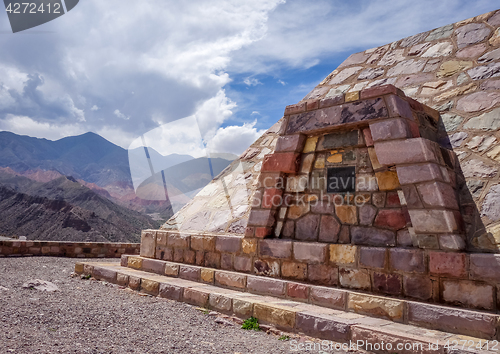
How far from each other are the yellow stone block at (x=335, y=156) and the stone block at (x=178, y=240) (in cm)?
240

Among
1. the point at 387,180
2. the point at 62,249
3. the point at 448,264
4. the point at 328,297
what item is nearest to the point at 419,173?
the point at 387,180

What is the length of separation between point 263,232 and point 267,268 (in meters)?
0.43

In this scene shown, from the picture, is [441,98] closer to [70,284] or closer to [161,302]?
[161,302]

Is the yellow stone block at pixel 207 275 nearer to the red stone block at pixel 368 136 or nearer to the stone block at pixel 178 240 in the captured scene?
the stone block at pixel 178 240

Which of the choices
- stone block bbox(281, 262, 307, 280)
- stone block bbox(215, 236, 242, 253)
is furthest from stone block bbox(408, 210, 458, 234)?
stone block bbox(215, 236, 242, 253)

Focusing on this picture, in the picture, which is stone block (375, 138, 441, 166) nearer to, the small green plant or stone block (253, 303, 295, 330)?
stone block (253, 303, 295, 330)

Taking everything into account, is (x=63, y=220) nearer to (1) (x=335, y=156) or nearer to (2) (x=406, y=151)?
(1) (x=335, y=156)

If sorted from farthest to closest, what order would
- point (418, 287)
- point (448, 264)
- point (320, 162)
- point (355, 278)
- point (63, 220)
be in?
point (63, 220)
point (320, 162)
point (355, 278)
point (418, 287)
point (448, 264)

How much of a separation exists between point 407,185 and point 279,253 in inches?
62.3

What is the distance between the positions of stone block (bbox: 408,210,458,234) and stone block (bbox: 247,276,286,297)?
1.52m

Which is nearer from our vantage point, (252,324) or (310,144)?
(252,324)

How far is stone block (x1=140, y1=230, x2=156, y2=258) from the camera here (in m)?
5.72

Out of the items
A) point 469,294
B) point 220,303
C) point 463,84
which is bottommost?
point 220,303

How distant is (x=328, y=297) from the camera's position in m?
3.46
